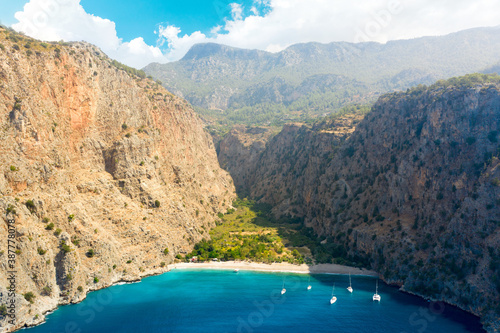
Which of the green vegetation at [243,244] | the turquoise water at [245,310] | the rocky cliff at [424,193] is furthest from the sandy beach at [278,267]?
the turquoise water at [245,310]

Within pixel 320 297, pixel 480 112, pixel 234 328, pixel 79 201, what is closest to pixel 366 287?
pixel 320 297

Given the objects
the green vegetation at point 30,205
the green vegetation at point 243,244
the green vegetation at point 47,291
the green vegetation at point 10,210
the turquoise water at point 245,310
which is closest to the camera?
the turquoise water at point 245,310

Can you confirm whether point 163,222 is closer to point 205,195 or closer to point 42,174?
point 42,174

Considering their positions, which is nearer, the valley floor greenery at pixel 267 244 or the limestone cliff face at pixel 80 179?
the limestone cliff face at pixel 80 179

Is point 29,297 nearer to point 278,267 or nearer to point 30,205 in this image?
point 30,205

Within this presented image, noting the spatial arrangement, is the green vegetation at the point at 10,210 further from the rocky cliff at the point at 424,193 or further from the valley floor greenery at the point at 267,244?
the rocky cliff at the point at 424,193

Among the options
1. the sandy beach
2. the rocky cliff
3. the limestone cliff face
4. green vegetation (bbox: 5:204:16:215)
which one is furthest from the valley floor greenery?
green vegetation (bbox: 5:204:16:215)

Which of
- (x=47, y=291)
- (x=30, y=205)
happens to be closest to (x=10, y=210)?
(x=30, y=205)
